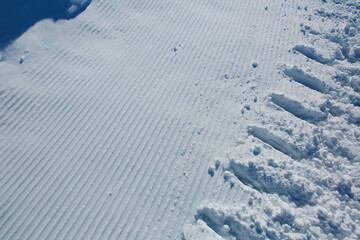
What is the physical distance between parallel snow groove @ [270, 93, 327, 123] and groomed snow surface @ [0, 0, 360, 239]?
0.02 meters

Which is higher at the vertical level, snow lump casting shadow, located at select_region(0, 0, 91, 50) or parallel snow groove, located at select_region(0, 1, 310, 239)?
snow lump casting shadow, located at select_region(0, 0, 91, 50)

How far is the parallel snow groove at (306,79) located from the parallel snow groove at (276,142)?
1388mm

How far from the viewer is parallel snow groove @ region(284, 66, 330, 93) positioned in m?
4.02

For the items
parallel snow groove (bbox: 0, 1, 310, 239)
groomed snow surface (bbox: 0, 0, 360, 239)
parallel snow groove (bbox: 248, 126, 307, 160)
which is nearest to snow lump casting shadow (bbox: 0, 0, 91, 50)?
groomed snow surface (bbox: 0, 0, 360, 239)

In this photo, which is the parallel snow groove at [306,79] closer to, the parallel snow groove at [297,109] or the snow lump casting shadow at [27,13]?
the parallel snow groove at [297,109]

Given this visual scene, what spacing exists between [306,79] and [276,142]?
151cm

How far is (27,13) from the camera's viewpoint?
4828 millimetres

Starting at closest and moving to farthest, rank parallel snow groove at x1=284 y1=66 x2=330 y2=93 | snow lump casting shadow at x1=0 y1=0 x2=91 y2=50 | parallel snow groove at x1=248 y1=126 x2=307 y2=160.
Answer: parallel snow groove at x1=248 y1=126 x2=307 y2=160, parallel snow groove at x1=284 y1=66 x2=330 y2=93, snow lump casting shadow at x1=0 y1=0 x2=91 y2=50

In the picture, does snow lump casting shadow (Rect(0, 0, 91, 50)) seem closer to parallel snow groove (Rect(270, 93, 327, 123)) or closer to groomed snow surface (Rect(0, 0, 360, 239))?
groomed snow surface (Rect(0, 0, 360, 239))

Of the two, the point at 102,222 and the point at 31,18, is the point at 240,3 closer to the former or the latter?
the point at 31,18

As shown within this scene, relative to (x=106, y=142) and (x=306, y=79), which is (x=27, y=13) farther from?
(x=306, y=79)

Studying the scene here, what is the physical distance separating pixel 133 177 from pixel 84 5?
4077 mm

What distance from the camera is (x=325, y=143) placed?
3.44 meters

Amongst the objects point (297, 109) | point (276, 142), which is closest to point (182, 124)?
point (276, 142)
